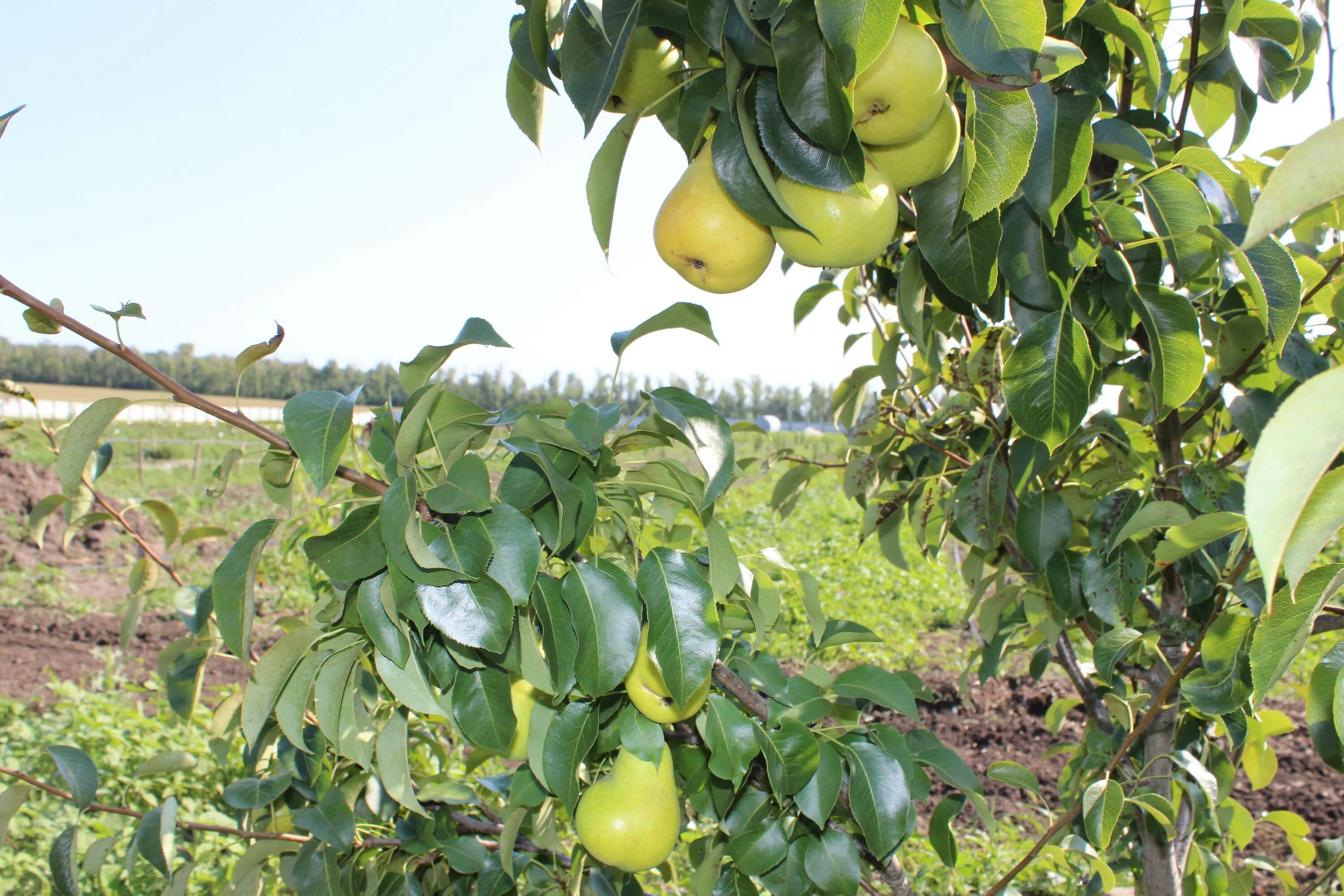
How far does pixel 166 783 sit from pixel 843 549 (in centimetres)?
596

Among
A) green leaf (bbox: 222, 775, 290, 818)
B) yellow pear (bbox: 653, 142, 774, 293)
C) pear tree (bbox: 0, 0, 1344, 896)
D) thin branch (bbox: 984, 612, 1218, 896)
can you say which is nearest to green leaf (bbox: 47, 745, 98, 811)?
pear tree (bbox: 0, 0, 1344, 896)

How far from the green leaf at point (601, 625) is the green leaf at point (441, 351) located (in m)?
0.22

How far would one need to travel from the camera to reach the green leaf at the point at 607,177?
0.69 metres

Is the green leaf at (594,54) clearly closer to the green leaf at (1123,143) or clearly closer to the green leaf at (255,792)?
the green leaf at (1123,143)

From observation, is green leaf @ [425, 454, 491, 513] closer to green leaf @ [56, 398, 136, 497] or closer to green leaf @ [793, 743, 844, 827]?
green leaf @ [56, 398, 136, 497]

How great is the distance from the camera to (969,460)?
1516 millimetres

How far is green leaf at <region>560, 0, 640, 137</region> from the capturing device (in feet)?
1.93

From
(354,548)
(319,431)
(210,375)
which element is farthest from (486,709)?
(210,375)

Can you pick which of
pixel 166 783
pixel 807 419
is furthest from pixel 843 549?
pixel 807 419

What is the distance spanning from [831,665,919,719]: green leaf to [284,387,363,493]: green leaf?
0.59m

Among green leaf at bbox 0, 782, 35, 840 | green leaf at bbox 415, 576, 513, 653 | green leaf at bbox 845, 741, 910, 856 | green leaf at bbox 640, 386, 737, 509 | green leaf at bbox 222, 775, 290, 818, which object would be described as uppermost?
green leaf at bbox 640, 386, 737, 509

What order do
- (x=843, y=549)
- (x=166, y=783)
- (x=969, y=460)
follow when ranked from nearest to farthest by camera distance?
1. (x=969, y=460)
2. (x=166, y=783)
3. (x=843, y=549)

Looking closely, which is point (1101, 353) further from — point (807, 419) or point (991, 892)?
point (807, 419)

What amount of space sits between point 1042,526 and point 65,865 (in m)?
1.54
